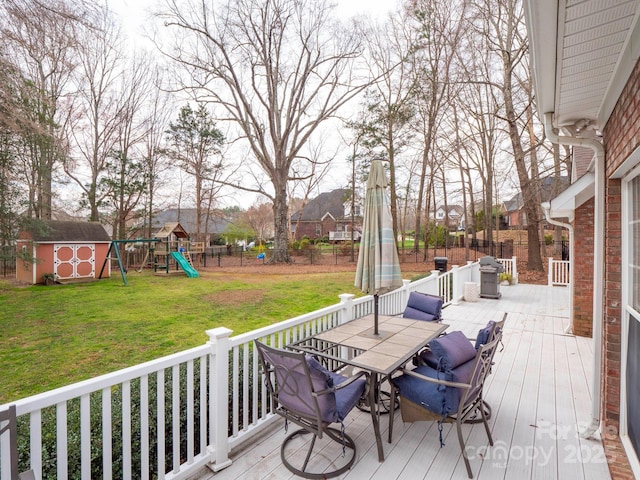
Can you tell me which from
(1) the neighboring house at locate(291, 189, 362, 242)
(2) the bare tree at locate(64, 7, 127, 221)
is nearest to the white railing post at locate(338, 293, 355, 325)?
(2) the bare tree at locate(64, 7, 127, 221)

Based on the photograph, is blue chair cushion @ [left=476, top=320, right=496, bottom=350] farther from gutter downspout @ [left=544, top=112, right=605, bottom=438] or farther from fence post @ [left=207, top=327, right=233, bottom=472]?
fence post @ [left=207, top=327, right=233, bottom=472]

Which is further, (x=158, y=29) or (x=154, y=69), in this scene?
(x=154, y=69)

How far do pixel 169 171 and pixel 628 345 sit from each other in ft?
74.1

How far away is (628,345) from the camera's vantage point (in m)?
2.42

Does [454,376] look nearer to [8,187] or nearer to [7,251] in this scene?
[8,187]

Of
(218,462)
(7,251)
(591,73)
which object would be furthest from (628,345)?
(7,251)

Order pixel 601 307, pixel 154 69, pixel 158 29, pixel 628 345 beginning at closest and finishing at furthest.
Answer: pixel 628 345 < pixel 601 307 < pixel 158 29 < pixel 154 69

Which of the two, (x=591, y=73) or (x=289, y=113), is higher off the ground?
(x=289, y=113)

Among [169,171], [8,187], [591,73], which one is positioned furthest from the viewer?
[169,171]

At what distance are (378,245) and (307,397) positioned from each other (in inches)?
62.4

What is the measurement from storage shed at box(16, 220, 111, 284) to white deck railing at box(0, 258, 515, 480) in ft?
39.4

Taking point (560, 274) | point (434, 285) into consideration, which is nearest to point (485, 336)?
point (434, 285)

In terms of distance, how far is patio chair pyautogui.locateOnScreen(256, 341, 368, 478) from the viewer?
2.27 meters

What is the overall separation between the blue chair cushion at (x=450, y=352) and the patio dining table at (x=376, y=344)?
0.25 meters
